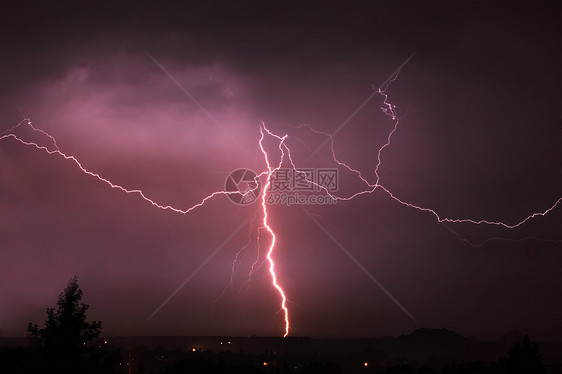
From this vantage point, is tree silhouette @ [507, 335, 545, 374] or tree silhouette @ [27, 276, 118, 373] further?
tree silhouette @ [507, 335, 545, 374]

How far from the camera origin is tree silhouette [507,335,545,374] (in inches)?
666

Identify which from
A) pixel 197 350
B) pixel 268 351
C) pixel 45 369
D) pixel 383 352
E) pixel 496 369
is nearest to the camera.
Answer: pixel 45 369

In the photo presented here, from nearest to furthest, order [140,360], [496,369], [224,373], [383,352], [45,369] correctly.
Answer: [45,369]
[496,369]
[224,373]
[140,360]
[383,352]

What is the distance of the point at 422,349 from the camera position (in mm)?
75500

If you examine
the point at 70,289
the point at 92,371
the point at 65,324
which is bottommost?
the point at 92,371

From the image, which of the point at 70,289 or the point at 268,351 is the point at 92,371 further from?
the point at 268,351

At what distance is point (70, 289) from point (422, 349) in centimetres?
7119

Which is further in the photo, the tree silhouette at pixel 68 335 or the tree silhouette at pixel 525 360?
the tree silhouette at pixel 525 360

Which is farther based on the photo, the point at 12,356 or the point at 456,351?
the point at 456,351

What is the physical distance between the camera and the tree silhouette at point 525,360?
55.5ft

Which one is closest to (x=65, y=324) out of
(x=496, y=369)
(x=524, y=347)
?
(x=496, y=369)

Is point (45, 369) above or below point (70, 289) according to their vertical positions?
below

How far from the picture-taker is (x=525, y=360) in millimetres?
17438

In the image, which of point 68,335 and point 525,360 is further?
point 525,360
